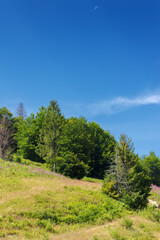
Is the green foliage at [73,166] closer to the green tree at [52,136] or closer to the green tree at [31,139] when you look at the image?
the green tree at [52,136]

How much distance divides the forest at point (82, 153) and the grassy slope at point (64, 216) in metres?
2.17

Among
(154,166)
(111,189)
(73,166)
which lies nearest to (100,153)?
(73,166)

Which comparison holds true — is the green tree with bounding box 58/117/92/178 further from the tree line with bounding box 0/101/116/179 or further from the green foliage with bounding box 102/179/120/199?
the green foliage with bounding box 102/179/120/199

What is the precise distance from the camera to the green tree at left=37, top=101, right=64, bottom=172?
3297 centimetres

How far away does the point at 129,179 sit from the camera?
63.6 feet

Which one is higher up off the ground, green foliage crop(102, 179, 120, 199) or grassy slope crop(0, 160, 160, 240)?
green foliage crop(102, 179, 120, 199)

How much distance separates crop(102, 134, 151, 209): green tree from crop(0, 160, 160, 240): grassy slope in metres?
1.30

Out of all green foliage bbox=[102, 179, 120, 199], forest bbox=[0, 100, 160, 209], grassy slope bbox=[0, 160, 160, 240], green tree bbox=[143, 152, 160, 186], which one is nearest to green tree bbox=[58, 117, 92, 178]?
forest bbox=[0, 100, 160, 209]

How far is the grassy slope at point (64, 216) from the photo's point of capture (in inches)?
429

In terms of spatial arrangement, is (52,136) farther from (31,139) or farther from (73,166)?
(31,139)

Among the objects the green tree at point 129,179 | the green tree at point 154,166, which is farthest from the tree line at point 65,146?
the green tree at point 154,166

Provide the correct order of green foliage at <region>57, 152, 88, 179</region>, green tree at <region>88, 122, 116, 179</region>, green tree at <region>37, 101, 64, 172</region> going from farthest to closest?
green tree at <region>88, 122, 116, 179</region> < green tree at <region>37, 101, 64, 172</region> < green foliage at <region>57, 152, 88, 179</region>

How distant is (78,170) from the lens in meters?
29.5

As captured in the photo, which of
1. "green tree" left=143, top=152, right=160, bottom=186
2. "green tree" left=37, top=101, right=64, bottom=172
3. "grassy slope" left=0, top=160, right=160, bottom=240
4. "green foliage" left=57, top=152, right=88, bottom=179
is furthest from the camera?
"green tree" left=143, top=152, right=160, bottom=186
